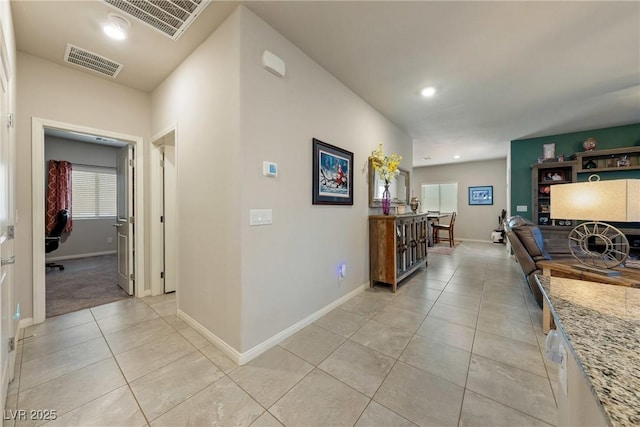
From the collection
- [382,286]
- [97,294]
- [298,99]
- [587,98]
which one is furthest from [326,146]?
[587,98]

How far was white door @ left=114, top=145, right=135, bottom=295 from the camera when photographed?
3087 millimetres

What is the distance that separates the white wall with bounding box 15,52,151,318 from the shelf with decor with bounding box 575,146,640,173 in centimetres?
751

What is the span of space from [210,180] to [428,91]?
287 centimetres

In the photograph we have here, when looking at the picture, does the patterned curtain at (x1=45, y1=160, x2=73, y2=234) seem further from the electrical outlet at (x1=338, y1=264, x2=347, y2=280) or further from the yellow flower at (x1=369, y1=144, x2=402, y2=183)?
the yellow flower at (x1=369, y1=144, x2=402, y2=183)

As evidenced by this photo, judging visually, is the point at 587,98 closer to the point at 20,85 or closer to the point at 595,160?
the point at 595,160

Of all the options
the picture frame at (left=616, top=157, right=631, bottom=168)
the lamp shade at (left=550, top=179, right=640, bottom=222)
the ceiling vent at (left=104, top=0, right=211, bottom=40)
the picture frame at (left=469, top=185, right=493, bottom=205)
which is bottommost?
the lamp shade at (left=550, top=179, right=640, bottom=222)

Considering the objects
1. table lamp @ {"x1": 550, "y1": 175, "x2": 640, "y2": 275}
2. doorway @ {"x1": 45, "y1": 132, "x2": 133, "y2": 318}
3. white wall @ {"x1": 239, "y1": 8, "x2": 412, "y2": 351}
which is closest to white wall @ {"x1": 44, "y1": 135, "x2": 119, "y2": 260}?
doorway @ {"x1": 45, "y1": 132, "x2": 133, "y2": 318}

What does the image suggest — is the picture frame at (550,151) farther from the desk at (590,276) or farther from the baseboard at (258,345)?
the baseboard at (258,345)

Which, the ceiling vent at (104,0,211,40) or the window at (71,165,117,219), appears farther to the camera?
the window at (71,165,117,219)

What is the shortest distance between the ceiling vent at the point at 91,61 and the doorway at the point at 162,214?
2.56ft

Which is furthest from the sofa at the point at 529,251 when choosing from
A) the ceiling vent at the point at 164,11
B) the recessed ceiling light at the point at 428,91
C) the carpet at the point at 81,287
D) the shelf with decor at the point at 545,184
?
the carpet at the point at 81,287

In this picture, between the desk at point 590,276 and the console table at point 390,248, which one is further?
the console table at point 390,248

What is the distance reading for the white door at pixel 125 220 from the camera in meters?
3.09

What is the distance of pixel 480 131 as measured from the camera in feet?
15.8
